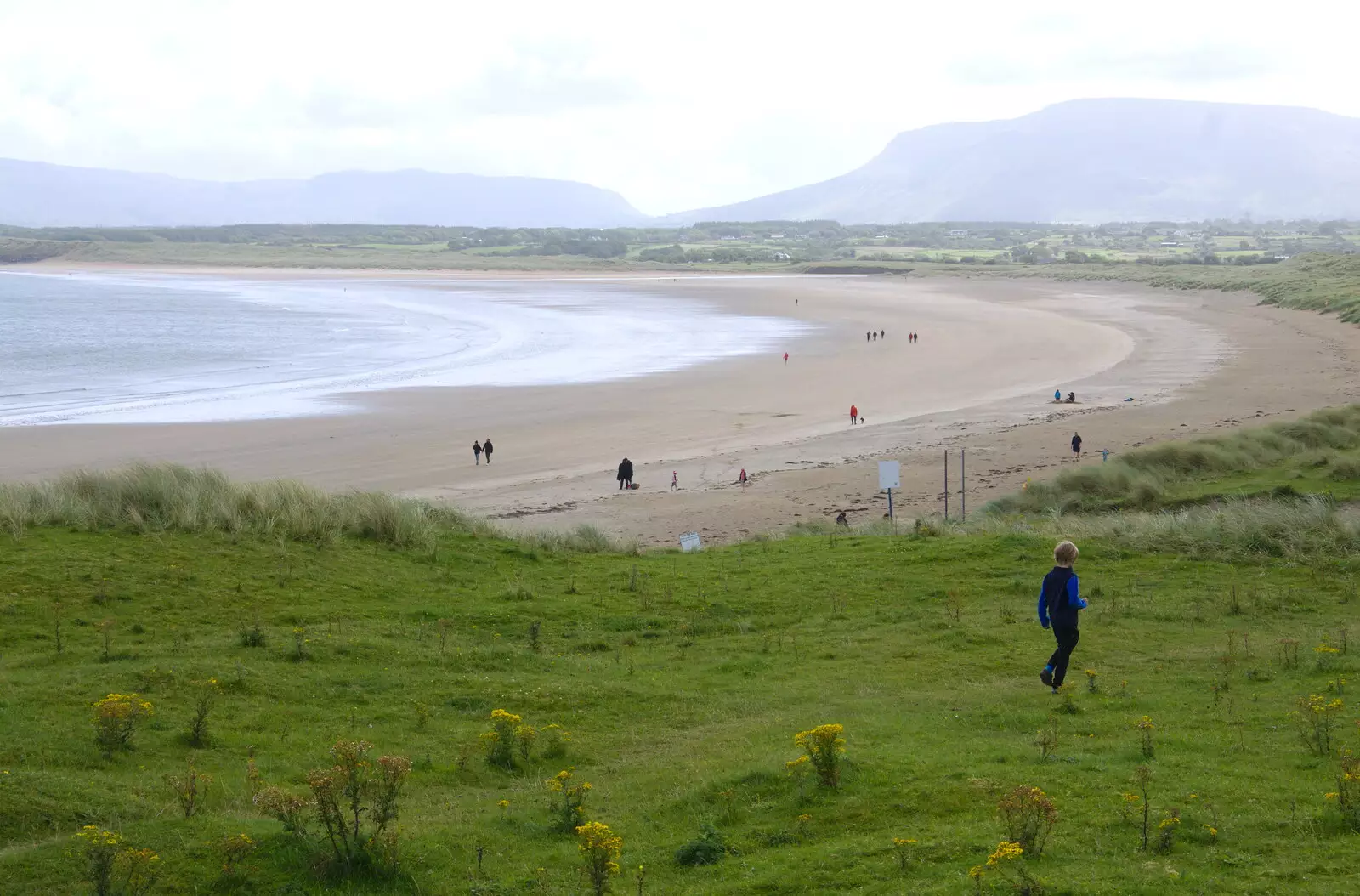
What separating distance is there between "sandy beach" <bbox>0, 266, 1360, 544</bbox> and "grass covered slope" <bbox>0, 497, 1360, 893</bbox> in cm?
929

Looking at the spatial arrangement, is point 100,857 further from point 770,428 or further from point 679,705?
→ point 770,428

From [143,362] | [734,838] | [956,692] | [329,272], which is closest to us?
[734,838]

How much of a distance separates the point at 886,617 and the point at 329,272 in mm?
141853

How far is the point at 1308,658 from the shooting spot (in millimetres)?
10453

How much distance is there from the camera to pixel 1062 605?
30.6 feet

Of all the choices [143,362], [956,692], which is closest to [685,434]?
[956,692]

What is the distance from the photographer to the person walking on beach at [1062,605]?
364 inches

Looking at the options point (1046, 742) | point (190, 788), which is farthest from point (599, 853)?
point (1046, 742)

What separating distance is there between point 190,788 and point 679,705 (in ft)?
14.3

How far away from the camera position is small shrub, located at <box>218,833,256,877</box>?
20.3ft

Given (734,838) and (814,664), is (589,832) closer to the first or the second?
(734,838)

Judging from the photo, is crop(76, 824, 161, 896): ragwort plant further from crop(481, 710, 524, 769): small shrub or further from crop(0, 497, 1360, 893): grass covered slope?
crop(481, 710, 524, 769): small shrub

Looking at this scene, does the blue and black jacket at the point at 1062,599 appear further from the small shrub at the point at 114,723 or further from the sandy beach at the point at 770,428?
the sandy beach at the point at 770,428

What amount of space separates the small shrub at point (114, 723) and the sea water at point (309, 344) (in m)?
35.1
